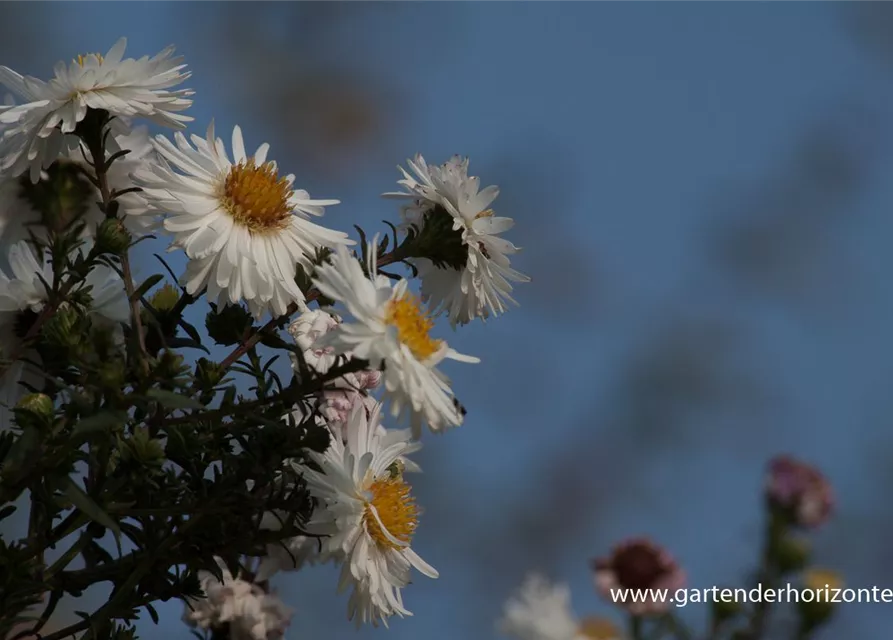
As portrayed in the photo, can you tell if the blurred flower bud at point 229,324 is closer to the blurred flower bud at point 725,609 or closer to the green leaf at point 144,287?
the green leaf at point 144,287

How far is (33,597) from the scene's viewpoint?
0.79 m

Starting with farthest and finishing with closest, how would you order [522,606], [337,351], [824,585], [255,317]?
1. [824,585]
2. [522,606]
3. [255,317]
4. [337,351]

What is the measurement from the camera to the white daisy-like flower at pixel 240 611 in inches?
37.5

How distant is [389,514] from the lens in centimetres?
84

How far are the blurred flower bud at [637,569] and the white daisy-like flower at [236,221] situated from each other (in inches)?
24.7

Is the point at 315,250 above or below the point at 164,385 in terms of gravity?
above

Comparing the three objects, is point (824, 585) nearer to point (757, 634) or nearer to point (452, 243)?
point (757, 634)

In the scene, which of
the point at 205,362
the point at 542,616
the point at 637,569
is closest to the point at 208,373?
the point at 205,362

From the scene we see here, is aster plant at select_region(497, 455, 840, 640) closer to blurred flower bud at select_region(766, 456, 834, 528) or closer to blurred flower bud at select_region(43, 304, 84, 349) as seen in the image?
blurred flower bud at select_region(766, 456, 834, 528)

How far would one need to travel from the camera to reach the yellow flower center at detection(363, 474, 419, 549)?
835 millimetres

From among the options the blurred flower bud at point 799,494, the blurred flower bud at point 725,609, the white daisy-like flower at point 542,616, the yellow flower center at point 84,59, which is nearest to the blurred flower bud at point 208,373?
the yellow flower center at point 84,59

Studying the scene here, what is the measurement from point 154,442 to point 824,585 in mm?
880

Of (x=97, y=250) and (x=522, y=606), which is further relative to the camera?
(x=522, y=606)

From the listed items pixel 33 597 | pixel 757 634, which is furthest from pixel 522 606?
pixel 33 597
